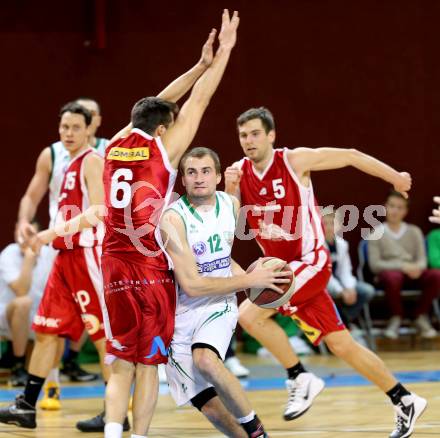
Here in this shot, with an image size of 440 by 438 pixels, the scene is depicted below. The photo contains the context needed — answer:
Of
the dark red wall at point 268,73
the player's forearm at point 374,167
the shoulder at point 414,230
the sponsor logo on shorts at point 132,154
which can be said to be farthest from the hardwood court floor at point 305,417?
the dark red wall at point 268,73

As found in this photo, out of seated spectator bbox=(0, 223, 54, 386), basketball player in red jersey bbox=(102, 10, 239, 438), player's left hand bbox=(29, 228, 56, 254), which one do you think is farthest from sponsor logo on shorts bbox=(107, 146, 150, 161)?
seated spectator bbox=(0, 223, 54, 386)

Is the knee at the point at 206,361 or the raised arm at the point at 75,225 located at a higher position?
the raised arm at the point at 75,225

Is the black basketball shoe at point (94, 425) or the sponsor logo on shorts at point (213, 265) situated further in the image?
the black basketball shoe at point (94, 425)

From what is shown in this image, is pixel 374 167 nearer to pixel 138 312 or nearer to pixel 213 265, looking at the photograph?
pixel 213 265

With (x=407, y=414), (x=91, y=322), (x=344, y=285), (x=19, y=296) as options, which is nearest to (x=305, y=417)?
(x=407, y=414)

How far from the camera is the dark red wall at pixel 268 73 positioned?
11.0 meters

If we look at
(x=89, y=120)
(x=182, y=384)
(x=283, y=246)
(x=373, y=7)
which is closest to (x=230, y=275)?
(x=182, y=384)

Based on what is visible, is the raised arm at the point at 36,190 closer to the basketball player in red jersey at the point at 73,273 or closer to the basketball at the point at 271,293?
the basketball player in red jersey at the point at 73,273

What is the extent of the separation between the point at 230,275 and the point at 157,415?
202cm

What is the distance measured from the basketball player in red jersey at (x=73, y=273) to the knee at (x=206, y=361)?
1641mm

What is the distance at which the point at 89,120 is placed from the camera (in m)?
7.01

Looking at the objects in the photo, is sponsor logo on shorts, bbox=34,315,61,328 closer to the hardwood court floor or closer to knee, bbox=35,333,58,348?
knee, bbox=35,333,58,348

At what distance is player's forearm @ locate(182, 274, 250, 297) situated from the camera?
208 inches

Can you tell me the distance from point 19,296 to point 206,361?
459 centimetres
